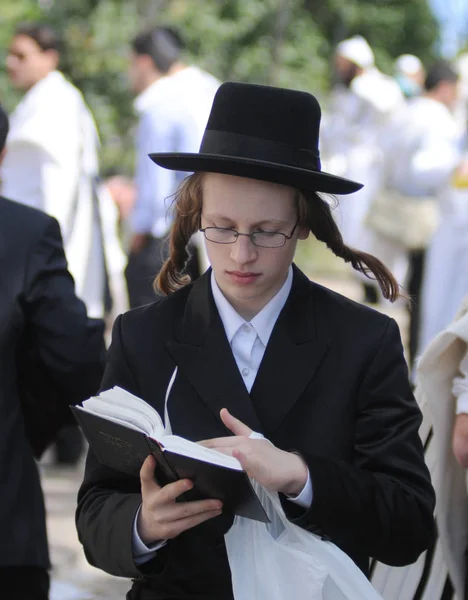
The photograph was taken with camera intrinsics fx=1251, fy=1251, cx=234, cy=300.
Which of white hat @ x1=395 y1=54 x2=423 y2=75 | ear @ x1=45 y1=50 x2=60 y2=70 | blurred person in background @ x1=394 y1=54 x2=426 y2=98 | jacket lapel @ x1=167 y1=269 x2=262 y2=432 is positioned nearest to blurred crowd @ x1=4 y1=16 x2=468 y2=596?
ear @ x1=45 y1=50 x2=60 y2=70

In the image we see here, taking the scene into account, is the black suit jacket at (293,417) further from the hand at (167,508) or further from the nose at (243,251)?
the nose at (243,251)

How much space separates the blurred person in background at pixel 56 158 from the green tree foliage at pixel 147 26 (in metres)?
7.26

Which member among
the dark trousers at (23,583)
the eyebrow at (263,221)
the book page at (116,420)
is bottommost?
the dark trousers at (23,583)

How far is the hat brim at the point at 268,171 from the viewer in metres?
2.25

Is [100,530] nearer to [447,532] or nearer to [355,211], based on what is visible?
[447,532]

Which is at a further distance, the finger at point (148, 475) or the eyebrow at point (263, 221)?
the eyebrow at point (263, 221)

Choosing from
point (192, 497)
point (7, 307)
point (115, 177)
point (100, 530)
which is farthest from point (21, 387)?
point (115, 177)

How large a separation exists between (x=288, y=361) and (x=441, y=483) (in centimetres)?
67

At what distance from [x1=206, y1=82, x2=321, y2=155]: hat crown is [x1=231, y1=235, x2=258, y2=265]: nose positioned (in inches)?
8.0

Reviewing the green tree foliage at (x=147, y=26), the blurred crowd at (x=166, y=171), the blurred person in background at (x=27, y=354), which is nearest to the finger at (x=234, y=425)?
the blurred person in background at (x=27, y=354)

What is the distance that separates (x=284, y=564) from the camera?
215 centimetres

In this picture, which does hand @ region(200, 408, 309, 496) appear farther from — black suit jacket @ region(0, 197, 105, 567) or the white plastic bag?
black suit jacket @ region(0, 197, 105, 567)

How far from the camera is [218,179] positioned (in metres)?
2.36

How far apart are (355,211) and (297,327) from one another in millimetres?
8285
